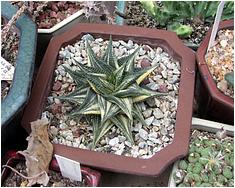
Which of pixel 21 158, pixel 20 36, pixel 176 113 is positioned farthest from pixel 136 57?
pixel 21 158

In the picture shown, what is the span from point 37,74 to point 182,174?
0.52 m

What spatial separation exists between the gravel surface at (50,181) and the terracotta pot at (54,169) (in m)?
0.01

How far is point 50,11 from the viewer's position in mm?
1792

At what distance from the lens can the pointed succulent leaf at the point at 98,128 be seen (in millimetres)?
1417

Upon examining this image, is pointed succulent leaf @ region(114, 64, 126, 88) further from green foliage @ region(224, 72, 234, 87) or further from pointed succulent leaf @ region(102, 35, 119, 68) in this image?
green foliage @ region(224, 72, 234, 87)

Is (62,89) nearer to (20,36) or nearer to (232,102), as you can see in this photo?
(20,36)

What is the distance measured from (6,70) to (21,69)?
0.09 m

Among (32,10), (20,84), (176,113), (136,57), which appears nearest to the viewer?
(20,84)

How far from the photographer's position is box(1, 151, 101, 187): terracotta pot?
1.36 m

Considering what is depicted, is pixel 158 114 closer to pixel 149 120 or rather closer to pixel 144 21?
pixel 149 120

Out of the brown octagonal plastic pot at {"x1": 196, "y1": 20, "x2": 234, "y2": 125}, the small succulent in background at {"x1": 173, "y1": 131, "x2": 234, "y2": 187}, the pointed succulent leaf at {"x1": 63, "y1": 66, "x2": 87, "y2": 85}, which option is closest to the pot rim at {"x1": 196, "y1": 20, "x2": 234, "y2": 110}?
Answer: the brown octagonal plastic pot at {"x1": 196, "y1": 20, "x2": 234, "y2": 125}

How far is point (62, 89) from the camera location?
1.55 m

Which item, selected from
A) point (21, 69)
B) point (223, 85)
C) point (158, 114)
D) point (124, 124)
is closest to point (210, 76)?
point (223, 85)

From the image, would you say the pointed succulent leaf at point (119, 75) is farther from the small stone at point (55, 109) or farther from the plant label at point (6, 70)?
the plant label at point (6, 70)
